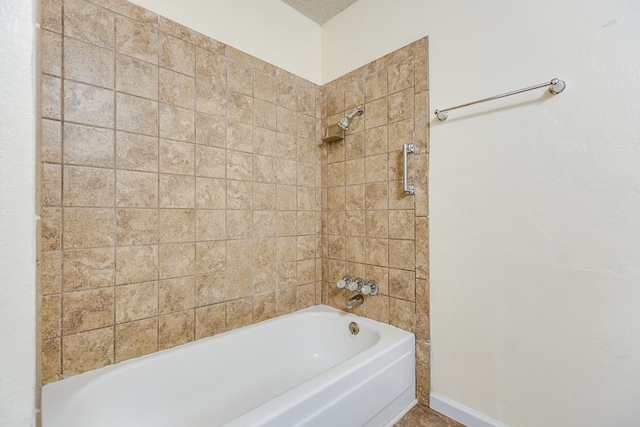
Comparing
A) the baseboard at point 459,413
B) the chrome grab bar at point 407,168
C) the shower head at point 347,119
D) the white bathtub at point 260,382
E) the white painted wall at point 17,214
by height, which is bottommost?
the baseboard at point 459,413

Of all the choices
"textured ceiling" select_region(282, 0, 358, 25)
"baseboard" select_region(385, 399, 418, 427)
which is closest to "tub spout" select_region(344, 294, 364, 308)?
"baseboard" select_region(385, 399, 418, 427)

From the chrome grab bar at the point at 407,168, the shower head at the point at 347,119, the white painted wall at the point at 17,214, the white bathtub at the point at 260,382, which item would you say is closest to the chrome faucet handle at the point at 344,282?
the white bathtub at the point at 260,382

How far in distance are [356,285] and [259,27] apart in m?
1.69

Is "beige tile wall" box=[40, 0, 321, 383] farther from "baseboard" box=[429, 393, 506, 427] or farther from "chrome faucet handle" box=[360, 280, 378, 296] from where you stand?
"baseboard" box=[429, 393, 506, 427]

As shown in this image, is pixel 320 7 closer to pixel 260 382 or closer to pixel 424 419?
pixel 260 382

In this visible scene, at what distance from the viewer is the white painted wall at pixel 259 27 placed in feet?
4.92

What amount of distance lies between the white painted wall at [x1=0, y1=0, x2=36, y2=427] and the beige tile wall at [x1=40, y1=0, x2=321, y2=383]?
108cm

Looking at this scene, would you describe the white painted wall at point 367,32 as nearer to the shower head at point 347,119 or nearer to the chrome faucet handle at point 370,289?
the shower head at point 347,119

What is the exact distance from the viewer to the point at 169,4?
56.6 inches

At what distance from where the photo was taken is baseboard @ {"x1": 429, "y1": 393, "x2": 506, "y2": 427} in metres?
1.34

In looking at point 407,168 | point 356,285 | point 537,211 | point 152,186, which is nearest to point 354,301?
point 356,285

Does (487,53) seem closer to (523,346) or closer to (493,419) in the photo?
(523,346)

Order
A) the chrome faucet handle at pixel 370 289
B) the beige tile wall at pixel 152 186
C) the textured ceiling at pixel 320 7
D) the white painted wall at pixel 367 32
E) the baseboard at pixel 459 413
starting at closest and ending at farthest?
1. the beige tile wall at pixel 152 186
2. the baseboard at pixel 459 413
3. the white painted wall at pixel 367 32
4. the chrome faucet handle at pixel 370 289
5. the textured ceiling at pixel 320 7

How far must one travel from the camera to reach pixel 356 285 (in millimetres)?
1794
